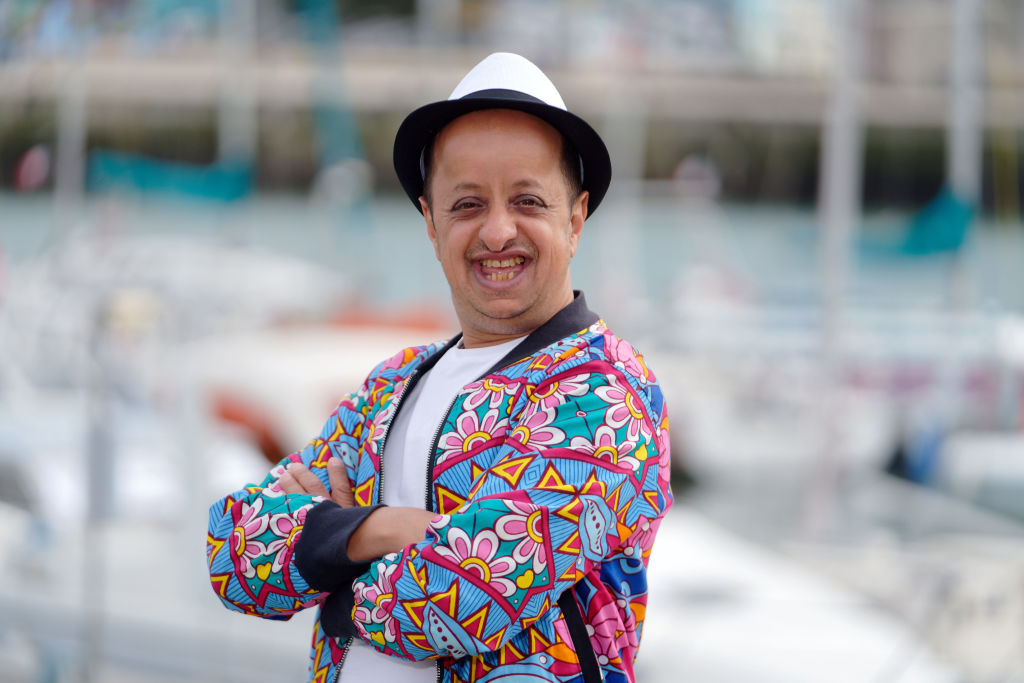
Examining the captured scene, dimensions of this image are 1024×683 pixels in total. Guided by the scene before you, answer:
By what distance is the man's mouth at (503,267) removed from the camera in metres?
1.24

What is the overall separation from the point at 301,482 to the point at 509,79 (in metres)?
0.53

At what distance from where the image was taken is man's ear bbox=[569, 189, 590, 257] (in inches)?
50.9

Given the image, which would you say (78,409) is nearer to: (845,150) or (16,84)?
(16,84)

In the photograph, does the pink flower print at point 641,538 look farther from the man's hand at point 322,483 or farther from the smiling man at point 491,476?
the man's hand at point 322,483

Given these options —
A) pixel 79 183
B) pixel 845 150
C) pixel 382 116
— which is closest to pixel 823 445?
pixel 845 150

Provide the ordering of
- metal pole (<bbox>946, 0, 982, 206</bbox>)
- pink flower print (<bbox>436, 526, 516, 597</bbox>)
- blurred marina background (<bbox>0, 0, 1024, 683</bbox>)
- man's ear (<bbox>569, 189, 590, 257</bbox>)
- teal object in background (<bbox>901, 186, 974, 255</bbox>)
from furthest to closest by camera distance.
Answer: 1. metal pole (<bbox>946, 0, 982, 206</bbox>)
2. teal object in background (<bbox>901, 186, 974, 255</bbox>)
3. blurred marina background (<bbox>0, 0, 1024, 683</bbox>)
4. man's ear (<bbox>569, 189, 590, 257</bbox>)
5. pink flower print (<bbox>436, 526, 516, 597</bbox>)

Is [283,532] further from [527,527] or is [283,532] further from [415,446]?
[527,527]

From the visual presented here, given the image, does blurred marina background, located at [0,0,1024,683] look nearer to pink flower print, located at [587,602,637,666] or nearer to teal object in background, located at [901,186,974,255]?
teal object in background, located at [901,186,974,255]

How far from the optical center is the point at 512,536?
109 cm

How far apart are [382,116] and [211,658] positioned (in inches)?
675

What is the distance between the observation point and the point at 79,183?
17.9ft

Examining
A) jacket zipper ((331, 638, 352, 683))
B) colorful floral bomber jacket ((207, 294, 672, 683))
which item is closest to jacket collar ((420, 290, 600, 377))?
colorful floral bomber jacket ((207, 294, 672, 683))

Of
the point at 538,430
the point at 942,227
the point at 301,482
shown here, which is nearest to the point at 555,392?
the point at 538,430

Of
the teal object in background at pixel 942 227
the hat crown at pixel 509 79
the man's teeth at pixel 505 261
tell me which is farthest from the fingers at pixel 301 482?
the teal object in background at pixel 942 227
